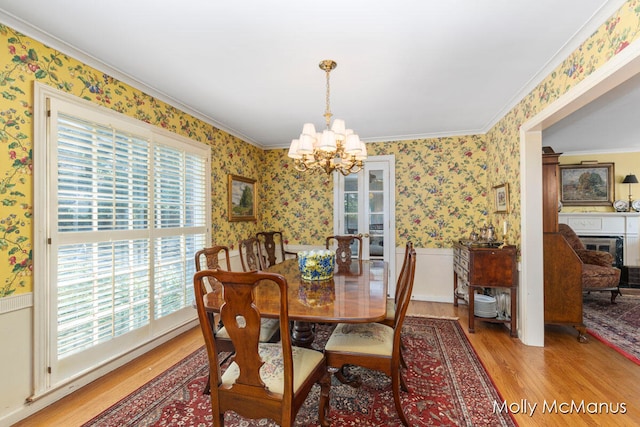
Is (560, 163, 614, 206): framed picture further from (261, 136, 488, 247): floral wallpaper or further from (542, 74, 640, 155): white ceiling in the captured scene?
(261, 136, 488, 247): floral wallpaper

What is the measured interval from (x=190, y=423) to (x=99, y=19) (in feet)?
8.22

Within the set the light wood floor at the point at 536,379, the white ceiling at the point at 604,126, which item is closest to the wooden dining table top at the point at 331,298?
the light wood floor at the point at 536,379

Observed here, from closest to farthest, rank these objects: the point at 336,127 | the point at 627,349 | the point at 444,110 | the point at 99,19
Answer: the point at 99,19
the point at 336,127
the point at 627,349
the point at 444,110

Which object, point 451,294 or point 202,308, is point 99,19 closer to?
point 202,308

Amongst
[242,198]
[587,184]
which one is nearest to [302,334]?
[242,198]

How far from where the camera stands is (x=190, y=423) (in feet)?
5.81

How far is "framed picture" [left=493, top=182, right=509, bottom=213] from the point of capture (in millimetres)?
Result: 3205

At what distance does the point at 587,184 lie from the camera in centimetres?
517

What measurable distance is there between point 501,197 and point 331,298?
2.66 m

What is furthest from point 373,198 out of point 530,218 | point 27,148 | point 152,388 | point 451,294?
point 27,148

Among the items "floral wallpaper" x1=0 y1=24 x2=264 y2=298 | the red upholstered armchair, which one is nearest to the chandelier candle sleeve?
the red upholstered armchair

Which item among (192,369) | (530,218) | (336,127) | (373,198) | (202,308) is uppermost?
(336,127)

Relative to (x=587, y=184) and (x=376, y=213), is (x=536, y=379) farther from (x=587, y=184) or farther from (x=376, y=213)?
(x=587, y=184)

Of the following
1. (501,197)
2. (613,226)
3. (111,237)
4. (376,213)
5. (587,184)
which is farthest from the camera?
(587,184)
